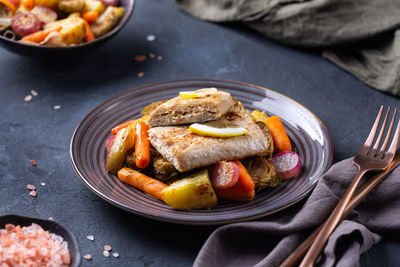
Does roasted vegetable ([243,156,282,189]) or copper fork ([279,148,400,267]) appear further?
roasted vegetable ([243,156,282,189])

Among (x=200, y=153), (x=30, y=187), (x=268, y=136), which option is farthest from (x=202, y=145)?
(x=30, y=187)

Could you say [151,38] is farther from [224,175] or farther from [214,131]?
[224,175]

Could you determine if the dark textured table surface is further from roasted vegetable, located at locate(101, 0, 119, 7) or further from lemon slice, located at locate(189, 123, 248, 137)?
lemon slice, located at locate(189, 123, 248, 137)

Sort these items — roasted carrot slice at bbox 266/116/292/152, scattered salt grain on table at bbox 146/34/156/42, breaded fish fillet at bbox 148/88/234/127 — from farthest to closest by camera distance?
scattered salt grain on table at bbox 146/34/156/42
roasted carrot slice at bbox 266/116/292/152
breaded fish fillet at bbox 148/88/234/127

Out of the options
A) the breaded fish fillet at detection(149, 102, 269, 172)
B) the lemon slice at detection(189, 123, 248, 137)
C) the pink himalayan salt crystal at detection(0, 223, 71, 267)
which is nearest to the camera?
the pink himalayan salt crystal at detection(0, 223, 71, 267)

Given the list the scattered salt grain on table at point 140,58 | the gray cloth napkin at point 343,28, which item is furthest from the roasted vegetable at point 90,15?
the gray cloth napkin at point 343,28

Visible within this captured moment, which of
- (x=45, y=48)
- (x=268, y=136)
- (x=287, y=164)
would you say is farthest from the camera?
(x=45, y=48)

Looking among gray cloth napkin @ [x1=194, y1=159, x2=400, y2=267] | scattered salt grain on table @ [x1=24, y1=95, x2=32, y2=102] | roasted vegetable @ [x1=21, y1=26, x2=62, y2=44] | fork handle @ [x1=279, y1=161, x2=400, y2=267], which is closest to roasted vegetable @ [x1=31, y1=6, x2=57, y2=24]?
roasted vegetable @ [x1=21, y1=26, x2=62, y2=44]

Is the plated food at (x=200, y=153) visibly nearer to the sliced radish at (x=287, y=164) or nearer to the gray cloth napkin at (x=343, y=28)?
the sliced radish at (x=287, y=164)
